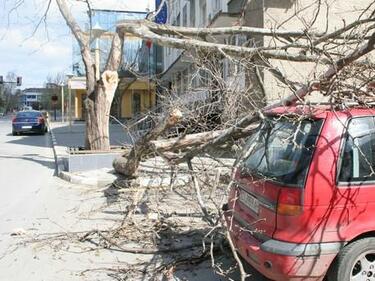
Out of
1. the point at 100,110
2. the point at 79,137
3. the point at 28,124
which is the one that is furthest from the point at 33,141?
the point at 100,110

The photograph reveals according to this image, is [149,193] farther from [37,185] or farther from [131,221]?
[37,185]

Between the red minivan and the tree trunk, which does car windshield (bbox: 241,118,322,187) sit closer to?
the red minivan

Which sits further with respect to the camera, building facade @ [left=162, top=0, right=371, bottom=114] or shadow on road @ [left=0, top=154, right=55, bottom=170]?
shadow on road @ [left=0, top=154, right=55, bottom=170]

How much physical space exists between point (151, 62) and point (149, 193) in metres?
37.0

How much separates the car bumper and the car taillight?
25 cm

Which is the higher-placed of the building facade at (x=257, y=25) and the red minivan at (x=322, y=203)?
the building facade at (x=257, y=25)

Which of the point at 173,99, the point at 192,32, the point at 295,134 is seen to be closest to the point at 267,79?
the point at 192,32

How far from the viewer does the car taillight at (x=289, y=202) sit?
3.96 m

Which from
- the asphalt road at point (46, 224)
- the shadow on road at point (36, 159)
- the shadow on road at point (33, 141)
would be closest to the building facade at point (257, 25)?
the asphalt road at point (46, 224)

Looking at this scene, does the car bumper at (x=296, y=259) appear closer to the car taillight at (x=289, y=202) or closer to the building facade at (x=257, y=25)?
the car taillight at (x=289, y=202)

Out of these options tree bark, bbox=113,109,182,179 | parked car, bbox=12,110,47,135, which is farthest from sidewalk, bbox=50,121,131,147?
tree bark, bbox=113,109,182,179

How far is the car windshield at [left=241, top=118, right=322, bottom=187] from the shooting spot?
407cm

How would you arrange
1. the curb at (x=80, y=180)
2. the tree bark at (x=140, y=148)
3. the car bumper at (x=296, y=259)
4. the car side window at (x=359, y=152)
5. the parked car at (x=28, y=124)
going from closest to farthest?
the car bumper at (x=296, y=259)
the car side window at (x=359, y=152)
the tree bark at (x=140, y=148)
the curb at (x=80, y=180)
the parked car at (x=28, y=124)

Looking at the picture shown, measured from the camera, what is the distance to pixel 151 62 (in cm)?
4488
